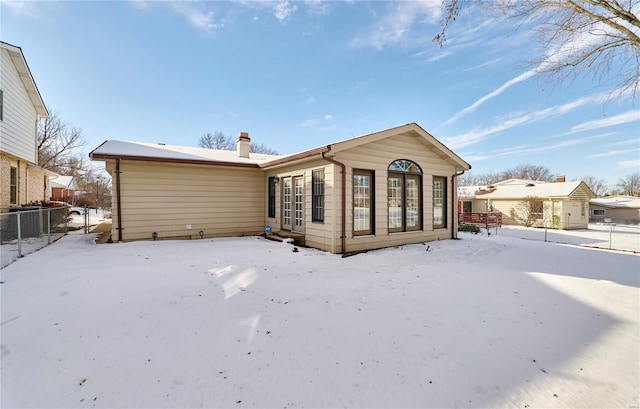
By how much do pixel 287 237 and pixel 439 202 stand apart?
5555mm

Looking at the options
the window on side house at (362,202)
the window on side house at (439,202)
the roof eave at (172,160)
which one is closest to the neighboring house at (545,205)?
the window on side house at (439,202)

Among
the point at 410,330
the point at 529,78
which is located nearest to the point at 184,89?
the point at 529,78

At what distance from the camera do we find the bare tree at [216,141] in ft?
127

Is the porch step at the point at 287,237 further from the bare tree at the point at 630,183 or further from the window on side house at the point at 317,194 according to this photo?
the bare tree at the point at 630,183

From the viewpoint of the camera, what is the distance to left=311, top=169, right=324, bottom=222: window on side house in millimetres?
7367

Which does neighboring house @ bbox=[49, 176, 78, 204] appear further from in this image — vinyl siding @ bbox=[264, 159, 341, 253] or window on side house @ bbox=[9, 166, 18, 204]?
vinyl siding @ bbox=[264, 159, 341, 253]

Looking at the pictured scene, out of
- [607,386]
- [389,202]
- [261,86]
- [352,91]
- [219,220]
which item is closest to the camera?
[607,386]

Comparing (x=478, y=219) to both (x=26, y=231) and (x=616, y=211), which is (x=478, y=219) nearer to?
(x=26, y=231)

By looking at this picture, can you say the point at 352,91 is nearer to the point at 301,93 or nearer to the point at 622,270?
the point at 301,93

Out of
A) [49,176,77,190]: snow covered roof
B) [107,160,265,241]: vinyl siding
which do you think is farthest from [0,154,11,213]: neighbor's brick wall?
[49,176,77,190]: snow covered roof

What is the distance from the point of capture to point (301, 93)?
17.4 metres

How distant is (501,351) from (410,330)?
87 centimetres

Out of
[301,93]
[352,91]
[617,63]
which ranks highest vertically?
[301,93]

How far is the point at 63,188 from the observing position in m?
30.0
